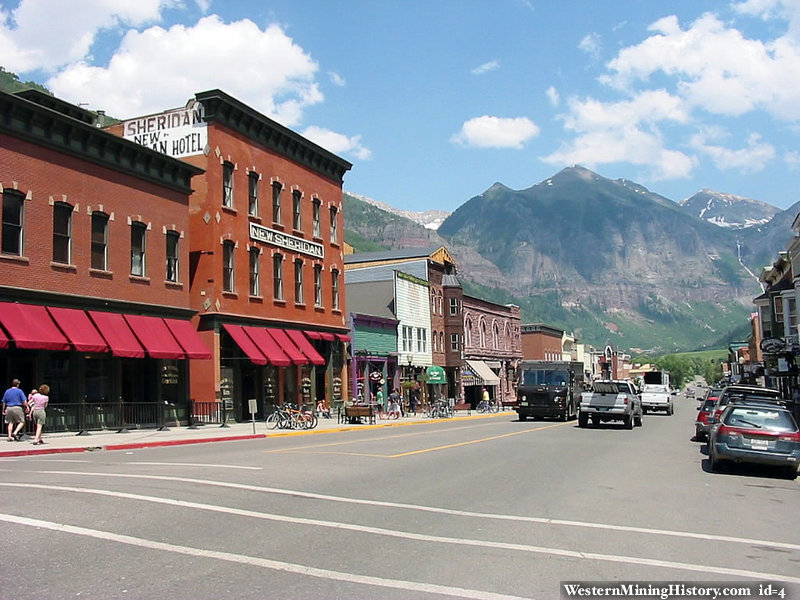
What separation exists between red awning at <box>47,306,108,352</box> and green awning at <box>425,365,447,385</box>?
35772 mm

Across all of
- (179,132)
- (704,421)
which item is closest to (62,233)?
(179,132)

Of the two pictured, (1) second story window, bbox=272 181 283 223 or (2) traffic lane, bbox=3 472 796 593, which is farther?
(1) second story window, bbox=272 181 283 223

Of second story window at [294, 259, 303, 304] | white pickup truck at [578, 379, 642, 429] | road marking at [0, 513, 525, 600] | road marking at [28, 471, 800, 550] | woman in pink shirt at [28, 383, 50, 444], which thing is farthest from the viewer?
second story window at [294, 259, 303, 304]

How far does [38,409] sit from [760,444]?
18.8m

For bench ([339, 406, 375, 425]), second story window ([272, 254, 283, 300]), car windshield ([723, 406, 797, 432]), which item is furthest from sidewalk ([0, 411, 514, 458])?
car windshield ([723, 406, 797, 432])

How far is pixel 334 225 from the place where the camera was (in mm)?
47062

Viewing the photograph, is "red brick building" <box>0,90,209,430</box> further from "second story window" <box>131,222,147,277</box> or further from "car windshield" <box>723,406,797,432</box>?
"car windshield" <box>723,406,797,432</box>

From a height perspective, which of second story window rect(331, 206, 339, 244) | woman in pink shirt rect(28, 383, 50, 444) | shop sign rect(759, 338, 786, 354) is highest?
second story window rect(331, 206, 339, 244)

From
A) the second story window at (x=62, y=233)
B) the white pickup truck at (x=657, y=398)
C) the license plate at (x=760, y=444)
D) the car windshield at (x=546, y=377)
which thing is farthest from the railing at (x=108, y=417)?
the white pickup truck at (x=657, y=398)

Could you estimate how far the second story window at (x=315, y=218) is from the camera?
146ft

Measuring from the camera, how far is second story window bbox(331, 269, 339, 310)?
46.4m

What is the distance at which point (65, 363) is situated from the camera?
1080 inches

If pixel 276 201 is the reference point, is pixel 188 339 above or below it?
below

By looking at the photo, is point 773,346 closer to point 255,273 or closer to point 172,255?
point 255,273
